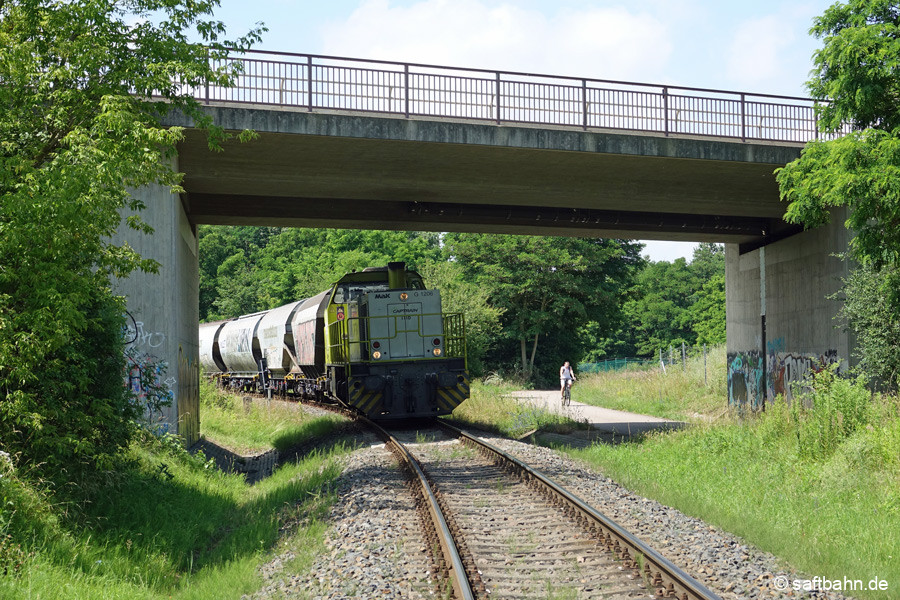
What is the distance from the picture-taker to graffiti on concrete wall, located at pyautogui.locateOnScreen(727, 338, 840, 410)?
2050cm

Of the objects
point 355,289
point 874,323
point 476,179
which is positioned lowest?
point 874,323

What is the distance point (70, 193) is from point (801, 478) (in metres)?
10.3

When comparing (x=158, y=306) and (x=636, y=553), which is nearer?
(x=636, y=553)

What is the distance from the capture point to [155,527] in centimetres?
949

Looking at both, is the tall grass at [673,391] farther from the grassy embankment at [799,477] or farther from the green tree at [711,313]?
the green tree at [711,313]

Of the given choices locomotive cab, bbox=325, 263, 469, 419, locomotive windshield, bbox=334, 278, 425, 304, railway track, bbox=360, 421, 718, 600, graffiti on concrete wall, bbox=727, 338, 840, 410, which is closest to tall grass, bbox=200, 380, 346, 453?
locomotive cab, bbox=325, 263, 469, 419

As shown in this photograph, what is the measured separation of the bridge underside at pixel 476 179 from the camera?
1574cm

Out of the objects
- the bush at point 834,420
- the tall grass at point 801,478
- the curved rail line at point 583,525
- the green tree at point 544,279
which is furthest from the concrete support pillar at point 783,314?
the green tree at point 544,279

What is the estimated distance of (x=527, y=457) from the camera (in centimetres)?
1345

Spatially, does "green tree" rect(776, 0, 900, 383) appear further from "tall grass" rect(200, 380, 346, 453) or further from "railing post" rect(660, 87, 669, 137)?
"tall grass" rect(200, 380, 346, 453)

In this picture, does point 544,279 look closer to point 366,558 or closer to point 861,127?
point 861,127

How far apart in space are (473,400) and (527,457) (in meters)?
11.9

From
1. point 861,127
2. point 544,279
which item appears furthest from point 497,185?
point 544,279

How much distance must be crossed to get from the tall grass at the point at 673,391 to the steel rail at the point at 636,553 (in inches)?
645
